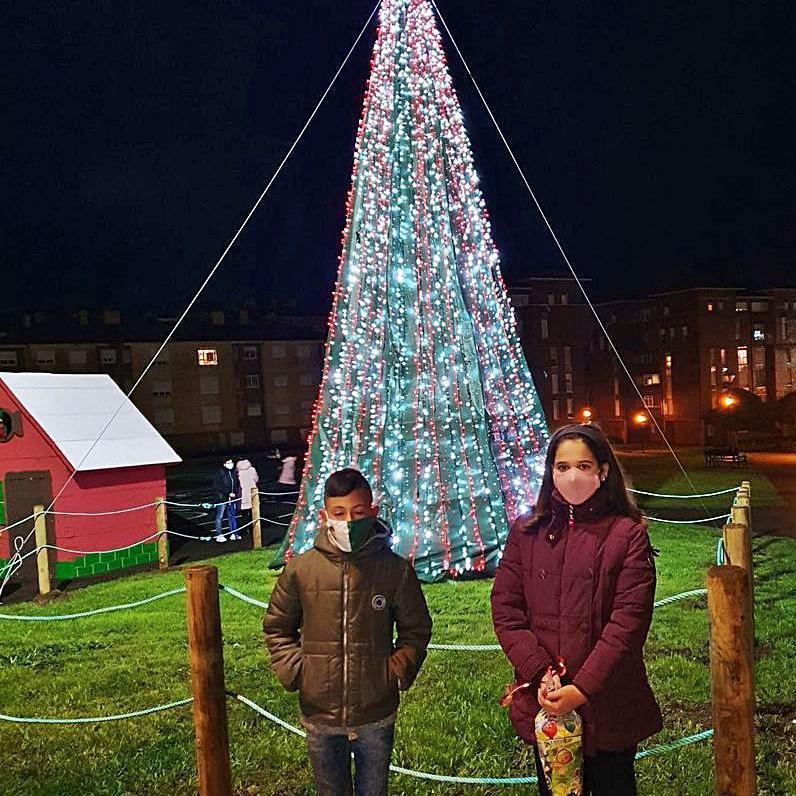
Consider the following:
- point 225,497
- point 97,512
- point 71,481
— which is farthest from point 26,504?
point 225,497

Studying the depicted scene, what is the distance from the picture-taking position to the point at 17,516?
42.5 feet

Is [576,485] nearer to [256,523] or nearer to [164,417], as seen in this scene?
[256,523]

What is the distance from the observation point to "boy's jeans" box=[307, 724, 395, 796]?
3.66 m

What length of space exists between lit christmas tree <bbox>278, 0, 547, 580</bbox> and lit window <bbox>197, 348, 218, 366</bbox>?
41.3m

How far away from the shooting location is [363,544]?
12.2ft

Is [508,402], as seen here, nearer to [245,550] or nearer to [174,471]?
[245,550]

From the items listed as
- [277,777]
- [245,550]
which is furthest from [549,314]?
[277,777]

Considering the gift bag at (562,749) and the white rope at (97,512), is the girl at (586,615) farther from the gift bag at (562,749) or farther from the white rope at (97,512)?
the white rope at (97,512)

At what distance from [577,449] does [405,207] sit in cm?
762

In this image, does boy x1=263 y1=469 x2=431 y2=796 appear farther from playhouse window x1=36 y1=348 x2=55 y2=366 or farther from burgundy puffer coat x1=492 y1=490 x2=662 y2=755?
playhouse window x1=36 y1=348 x2=55 y2=366

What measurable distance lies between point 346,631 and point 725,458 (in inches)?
1129

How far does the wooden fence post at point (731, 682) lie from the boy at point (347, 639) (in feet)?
4.25

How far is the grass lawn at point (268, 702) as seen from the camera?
514cm

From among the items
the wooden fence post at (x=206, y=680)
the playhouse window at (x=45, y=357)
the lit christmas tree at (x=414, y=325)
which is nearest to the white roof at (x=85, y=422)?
the lit christmas tree at (x=414, y=325)
